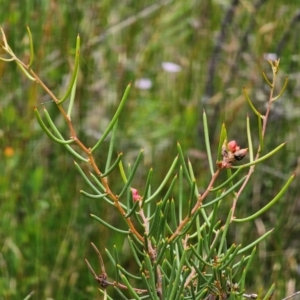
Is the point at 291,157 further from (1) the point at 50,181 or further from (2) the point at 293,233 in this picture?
(1) the point at 50,181

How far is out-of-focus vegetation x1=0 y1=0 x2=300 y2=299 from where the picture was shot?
1780 mm

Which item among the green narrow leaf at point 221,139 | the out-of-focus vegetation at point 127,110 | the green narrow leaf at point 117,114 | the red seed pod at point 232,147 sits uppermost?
the green narrow leaf at point 117,114

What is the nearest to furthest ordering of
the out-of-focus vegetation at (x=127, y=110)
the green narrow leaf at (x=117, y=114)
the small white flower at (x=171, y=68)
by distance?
the green narrow leaf at (x=117, y=114) → the out-of-focus vegetation at (x=127, y=110) → the small white flower at (x=171, y=68)

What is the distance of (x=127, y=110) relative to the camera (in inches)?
83.5

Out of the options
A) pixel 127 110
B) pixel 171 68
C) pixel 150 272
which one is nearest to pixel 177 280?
pixel 150 272

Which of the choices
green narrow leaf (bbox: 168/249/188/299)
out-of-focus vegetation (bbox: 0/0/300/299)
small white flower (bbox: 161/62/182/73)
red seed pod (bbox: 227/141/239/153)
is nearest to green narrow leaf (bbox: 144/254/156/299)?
green narrow leaf (bbox: 168/249/188/299)

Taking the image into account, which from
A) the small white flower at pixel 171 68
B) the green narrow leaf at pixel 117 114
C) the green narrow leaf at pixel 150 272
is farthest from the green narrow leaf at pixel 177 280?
the small white flower at pixel 171 68

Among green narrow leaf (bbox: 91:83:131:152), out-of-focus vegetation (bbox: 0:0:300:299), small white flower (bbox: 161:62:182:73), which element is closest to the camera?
green narrow leaf (bbox: 91:83:131:152)

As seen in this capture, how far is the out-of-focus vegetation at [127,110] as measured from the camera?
178cm

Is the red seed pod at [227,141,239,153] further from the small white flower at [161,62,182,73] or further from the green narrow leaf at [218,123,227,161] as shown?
the small white flower at [161,62,182,73]

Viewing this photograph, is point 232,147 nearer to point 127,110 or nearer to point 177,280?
point 177,280

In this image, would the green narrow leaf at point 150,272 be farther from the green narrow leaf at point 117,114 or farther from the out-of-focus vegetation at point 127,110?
the out-of-focus vegetation at point 127,110

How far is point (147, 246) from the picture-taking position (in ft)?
2.12

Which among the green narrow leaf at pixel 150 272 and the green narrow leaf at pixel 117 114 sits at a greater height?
the green narrow leaf at pixel 117 114
